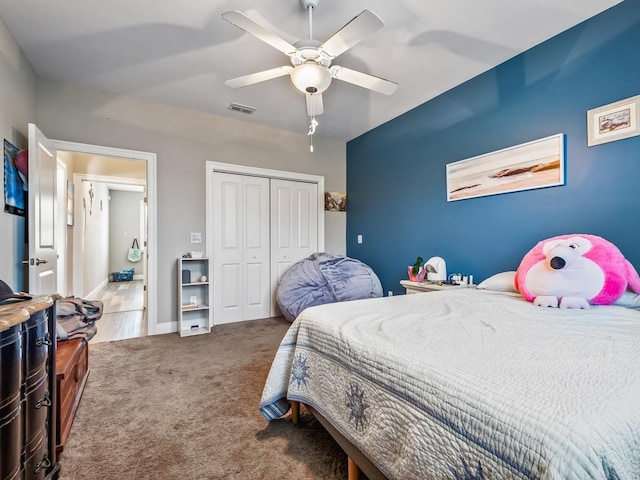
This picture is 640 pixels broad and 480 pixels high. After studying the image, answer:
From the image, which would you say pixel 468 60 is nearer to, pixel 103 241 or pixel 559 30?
pixel 559 30

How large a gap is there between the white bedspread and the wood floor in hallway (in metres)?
2.80

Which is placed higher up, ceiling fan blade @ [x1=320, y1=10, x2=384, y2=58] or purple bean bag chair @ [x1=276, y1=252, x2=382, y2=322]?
ceiling fan blade @ [x1=320, y1=10, x2=384, y2=58]

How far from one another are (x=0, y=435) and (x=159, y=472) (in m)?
0.82

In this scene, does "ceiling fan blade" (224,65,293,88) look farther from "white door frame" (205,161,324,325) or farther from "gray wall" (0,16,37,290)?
"white door frame" (205,161,324,325)

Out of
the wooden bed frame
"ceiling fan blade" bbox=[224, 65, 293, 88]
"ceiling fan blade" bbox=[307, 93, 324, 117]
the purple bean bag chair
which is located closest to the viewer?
the wooden bed frame

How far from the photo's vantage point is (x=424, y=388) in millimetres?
916

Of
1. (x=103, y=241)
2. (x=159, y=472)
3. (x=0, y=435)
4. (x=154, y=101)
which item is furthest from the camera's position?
(x=103, y=241)

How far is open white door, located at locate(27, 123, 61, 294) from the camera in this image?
2391 mm

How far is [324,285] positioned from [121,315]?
3.09 m

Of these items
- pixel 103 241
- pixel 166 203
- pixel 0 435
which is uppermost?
pixel 166 203

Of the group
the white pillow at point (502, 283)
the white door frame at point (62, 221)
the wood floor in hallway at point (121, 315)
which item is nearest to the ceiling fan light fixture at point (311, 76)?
the white pillow at point (502, 283)

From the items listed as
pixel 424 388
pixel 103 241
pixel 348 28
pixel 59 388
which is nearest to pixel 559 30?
pixel 348 28

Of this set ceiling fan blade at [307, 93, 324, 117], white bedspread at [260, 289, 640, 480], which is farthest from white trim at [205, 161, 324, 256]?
white bedspread at [260, 289, 640, 480]

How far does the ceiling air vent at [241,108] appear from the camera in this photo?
3.67 m
